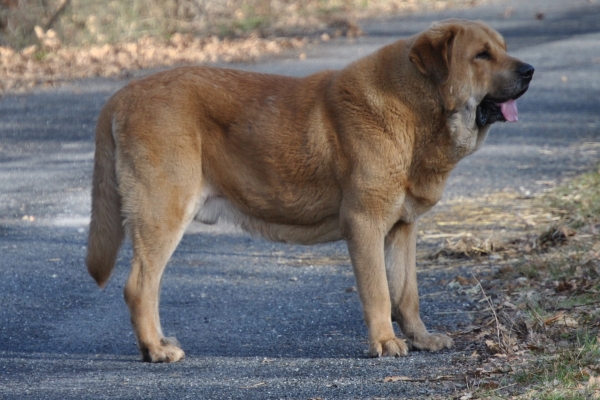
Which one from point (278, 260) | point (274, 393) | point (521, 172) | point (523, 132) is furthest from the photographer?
point (523, 132)

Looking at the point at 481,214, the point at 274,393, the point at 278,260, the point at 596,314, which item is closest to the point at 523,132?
the point at 481,214

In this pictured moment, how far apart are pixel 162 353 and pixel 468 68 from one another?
237 cm

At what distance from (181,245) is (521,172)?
164 inches

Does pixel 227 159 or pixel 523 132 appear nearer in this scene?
pixel 227 159

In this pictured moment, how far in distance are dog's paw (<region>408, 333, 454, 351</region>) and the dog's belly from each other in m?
0.78

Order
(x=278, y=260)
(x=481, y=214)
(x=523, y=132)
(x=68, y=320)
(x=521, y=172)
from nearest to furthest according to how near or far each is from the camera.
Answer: (x=68, y=320) → (x=278, y=260) → (x=481, y=214) → (x=521, y=172) → (x=523, y=132)

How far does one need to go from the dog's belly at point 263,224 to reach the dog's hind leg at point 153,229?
0.21 metres

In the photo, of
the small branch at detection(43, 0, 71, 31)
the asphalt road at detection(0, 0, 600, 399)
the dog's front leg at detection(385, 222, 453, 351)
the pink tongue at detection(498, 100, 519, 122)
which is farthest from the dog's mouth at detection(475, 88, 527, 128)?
the small branch at detection(43, 0, 71, 31)

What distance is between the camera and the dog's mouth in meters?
5.39

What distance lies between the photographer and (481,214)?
8.69 meters

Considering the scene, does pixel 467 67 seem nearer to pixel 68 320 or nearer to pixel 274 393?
pixel 274 393

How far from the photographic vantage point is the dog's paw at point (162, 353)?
5.32 metres

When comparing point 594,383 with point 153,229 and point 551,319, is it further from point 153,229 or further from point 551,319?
point 153,229

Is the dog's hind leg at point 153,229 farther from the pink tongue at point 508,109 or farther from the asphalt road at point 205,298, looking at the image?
the pink tongue at point 508,109
